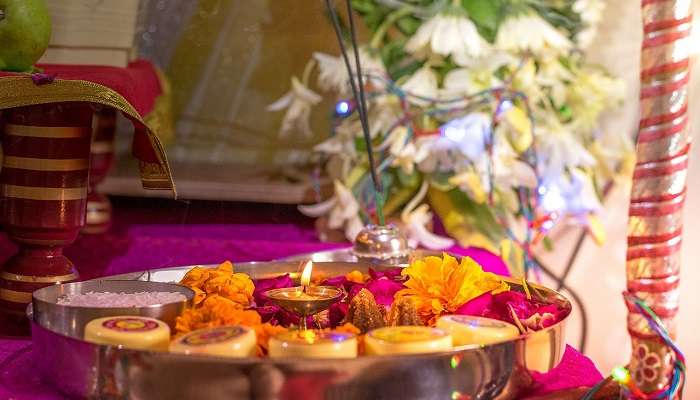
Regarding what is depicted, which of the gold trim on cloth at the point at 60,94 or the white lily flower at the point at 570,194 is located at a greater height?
the gold trim on cloth at the point at 60,94

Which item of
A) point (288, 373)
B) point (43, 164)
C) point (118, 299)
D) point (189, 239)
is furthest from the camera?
point (189, 239)

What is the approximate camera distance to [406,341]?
0.42 meters

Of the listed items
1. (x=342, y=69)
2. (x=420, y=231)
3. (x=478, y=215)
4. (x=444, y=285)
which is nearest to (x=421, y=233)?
(x=420, y=231)

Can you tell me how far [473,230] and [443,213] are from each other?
0.05m

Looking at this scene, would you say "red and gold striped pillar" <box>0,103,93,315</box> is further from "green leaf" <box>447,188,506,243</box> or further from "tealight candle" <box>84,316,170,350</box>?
"green leaf" <box>447,188,506,243</box>

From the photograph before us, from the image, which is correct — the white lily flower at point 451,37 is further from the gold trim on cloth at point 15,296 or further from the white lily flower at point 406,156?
the gold trim on cloth at point 15,296

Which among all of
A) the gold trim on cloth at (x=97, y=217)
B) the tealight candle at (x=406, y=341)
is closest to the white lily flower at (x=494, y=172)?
the gold trim on cloth at (x=97, y=217)

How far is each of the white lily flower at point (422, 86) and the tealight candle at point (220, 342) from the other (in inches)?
26.5

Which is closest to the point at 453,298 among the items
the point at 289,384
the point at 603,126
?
the point at 289,384

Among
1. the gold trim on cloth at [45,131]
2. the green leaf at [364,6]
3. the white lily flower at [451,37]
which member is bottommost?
the gold trim on cloth at [45,131]

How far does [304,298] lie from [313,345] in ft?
0.39

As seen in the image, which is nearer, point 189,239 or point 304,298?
point 304,298

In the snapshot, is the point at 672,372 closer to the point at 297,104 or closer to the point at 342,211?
the point at 342,211

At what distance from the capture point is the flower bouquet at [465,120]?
3.46 feet
